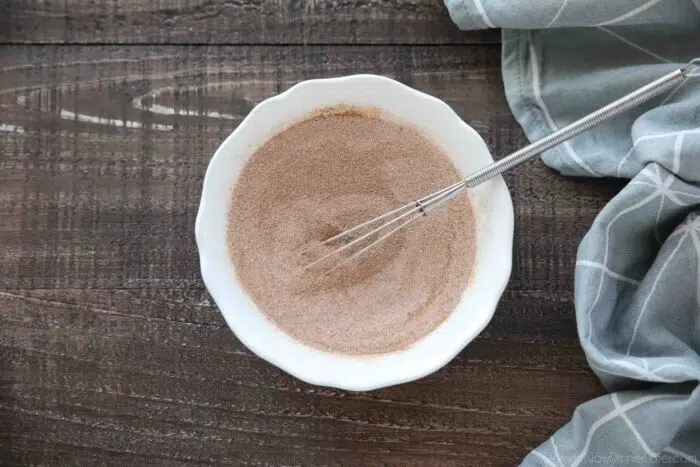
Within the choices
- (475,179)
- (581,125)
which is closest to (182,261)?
(475,179)

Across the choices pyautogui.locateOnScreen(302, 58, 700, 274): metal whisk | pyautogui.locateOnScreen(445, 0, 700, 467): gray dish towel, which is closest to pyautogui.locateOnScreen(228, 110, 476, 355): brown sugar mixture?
pyautogui.locateOnScreen(302, 58, 700, 274): metal whisk

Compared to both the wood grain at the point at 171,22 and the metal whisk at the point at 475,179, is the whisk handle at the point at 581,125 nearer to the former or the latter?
the metal whisk at the point at 475,179

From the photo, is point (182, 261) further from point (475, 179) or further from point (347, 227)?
point (475, 179)

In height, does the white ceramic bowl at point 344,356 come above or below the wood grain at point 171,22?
below

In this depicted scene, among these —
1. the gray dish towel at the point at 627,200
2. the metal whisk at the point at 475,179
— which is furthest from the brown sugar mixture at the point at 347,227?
the gray dish towel at the point at 627,200

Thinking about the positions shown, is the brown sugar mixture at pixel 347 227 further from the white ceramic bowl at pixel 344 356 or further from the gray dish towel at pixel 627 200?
the gray dish towel at pixel 627 200

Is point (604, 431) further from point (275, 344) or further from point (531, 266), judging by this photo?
point (275, 344)
